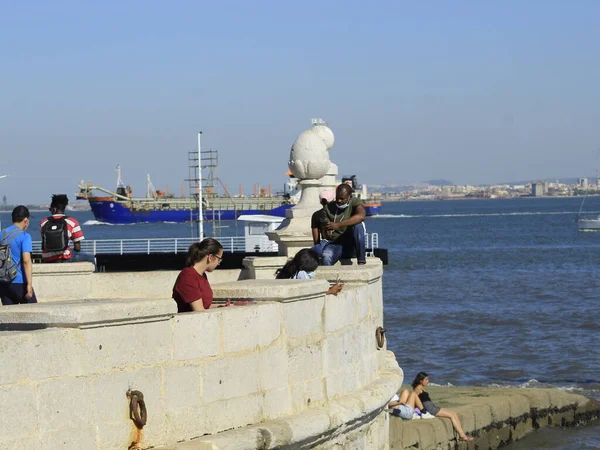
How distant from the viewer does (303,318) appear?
6836mm

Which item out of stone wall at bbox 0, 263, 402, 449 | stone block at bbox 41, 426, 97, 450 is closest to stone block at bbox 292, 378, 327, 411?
stone wall at bbox 0, 263, 402, 449

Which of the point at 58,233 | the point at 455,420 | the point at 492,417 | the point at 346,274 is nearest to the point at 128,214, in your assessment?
the point at 492,417

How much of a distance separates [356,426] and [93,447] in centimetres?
260

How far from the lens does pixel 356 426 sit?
7609mm

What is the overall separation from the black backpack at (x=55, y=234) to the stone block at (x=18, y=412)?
227 inches

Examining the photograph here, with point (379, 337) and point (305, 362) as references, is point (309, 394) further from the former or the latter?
point (379, 337)

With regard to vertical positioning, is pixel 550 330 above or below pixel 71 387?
below

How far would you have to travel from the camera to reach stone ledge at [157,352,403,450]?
5.93 metres

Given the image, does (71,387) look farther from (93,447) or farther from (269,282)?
(269,282)

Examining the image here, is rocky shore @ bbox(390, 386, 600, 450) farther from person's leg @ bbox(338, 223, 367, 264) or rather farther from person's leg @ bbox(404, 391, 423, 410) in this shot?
person's leg @ bbox(338, 223, 367, 264)

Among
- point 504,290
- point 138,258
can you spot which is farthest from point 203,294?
→ point 504,290

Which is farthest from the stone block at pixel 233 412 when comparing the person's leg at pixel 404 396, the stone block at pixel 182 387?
the person's leg at pixel 404 396

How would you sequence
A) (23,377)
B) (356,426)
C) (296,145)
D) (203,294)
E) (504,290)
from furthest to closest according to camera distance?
(504,290) → (296,145) → (356,426) → (203,294) → (23,377)

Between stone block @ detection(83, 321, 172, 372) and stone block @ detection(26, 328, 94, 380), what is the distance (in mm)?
42
